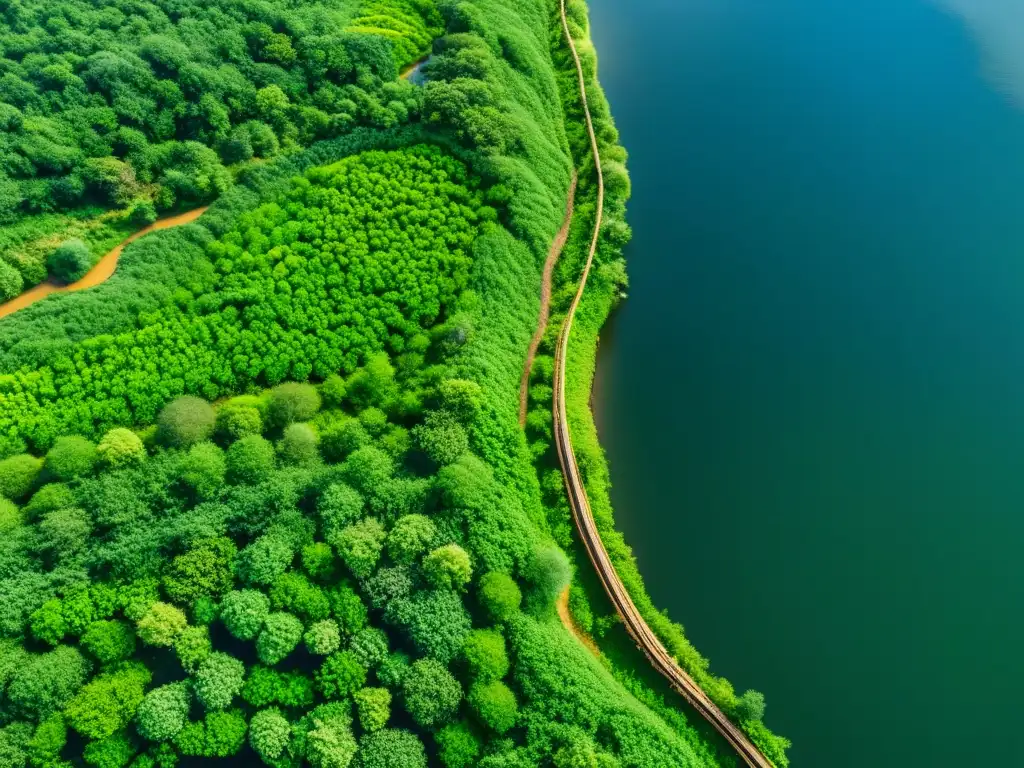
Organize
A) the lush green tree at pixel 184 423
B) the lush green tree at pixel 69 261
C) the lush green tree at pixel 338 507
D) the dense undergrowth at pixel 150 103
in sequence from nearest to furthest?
1. the lush green tree at pixel 338 507
2. the lush green tree at pixel 184 423
3. the lush green tree at pixel 69 261
4. the dense undergrowth at pixel 150 103

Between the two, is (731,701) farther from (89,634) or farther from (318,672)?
(89,634)

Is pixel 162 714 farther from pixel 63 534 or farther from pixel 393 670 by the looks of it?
pixel 63 534

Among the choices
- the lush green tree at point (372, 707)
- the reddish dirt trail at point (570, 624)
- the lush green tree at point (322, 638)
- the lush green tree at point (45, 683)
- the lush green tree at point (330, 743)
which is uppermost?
the reddish dirt trail at point (570, 624)

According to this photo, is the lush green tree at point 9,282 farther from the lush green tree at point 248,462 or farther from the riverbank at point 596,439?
the riverbank at point 596,439

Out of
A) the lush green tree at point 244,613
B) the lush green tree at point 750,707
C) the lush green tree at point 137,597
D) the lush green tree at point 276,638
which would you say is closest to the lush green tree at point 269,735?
the lush green tree at point 276,638

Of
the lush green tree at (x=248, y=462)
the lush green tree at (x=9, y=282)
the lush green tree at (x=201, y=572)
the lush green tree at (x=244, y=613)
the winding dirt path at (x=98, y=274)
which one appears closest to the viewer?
the lush green tree at (x=244, y=613)

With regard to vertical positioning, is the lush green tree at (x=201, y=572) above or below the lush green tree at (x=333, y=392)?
below
